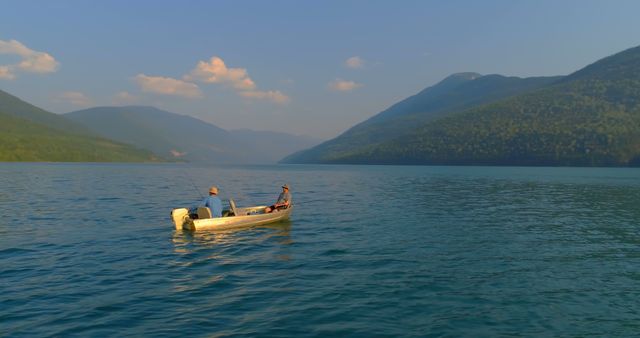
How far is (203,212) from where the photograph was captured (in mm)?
27453

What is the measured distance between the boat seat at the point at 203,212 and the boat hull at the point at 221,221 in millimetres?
362

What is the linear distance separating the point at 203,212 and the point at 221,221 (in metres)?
1.47

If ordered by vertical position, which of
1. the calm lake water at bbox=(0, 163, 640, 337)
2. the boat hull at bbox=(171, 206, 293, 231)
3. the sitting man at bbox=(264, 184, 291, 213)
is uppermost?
the sitting man at bbox=(264, 184, 291, 213)

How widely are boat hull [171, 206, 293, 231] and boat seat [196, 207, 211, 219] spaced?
0.36 m

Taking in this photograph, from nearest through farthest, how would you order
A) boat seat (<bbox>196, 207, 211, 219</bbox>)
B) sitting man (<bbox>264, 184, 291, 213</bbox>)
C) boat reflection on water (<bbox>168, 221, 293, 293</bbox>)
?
boat reflection on water (<bbox>168, 221, 293, 293</bbox>)
boat seat (<bbox>196, 207, 211, 219</bbox>)
sitting man (<bbox>264, 184, 291, 213</bbox>)

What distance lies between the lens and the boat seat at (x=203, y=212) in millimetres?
27339

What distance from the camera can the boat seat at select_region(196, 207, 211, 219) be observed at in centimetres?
2734

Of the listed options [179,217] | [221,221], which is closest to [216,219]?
[221,221]

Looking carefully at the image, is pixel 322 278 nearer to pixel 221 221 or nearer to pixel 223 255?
pixel 223 255

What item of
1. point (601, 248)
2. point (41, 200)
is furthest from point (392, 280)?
point (41, 200)

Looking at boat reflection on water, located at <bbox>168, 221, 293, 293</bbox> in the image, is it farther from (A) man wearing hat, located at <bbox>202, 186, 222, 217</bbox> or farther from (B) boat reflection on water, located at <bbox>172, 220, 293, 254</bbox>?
(A) man wearing hat, located at <bbox>202, 186, 222, 217</bbox>

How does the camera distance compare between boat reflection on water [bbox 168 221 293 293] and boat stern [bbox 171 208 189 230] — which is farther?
boat stern [bbox 171 208 189 230]

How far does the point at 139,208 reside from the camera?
136 ft

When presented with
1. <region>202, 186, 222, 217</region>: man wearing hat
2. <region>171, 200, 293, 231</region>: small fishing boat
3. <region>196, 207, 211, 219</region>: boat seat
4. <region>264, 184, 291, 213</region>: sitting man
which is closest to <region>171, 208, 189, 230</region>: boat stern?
<region>171, 200, 293, 231</region>: small fishing boat
